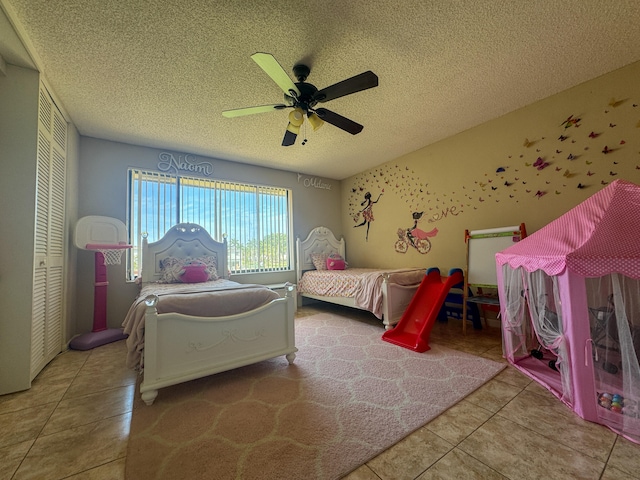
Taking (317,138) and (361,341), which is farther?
(317,138)

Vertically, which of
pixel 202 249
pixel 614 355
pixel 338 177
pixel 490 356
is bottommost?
pixel 490 356

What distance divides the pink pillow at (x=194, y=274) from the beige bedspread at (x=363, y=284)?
1.81m

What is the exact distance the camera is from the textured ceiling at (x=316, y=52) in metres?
1.80

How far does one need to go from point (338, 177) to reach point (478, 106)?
10.0ft

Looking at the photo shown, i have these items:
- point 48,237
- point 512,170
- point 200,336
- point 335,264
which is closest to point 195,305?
point 200,336

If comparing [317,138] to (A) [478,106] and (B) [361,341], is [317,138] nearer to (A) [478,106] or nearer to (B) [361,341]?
(A) [478,106]

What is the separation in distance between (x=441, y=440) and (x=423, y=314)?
1.82 meters

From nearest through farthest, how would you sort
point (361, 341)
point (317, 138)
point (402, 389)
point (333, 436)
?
point (333, 436) → point (402, 389) → point (361, 341) → point (317, 138)

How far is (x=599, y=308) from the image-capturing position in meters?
1.63

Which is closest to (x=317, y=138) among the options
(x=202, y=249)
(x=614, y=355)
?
(x=202, y=249)

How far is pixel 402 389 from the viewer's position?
1.95m

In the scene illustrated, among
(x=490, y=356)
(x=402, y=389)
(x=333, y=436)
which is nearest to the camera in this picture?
(x=333, y=436)

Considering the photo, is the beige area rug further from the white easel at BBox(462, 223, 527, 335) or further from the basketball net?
the basketball net

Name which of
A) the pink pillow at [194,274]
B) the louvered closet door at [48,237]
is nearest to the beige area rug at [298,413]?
the louvered closet door at [48,237]
